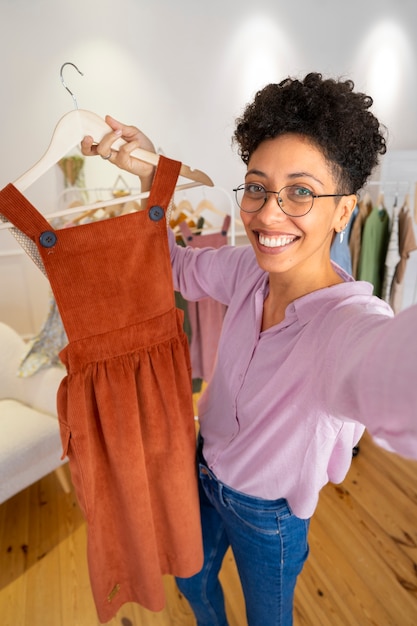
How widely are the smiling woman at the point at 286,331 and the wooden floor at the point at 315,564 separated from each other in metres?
0.68

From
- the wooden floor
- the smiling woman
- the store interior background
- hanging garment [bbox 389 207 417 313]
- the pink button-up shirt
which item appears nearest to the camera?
the pink button-up shirt

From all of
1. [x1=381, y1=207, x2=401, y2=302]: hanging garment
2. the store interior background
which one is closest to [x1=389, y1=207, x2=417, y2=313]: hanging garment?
[x1=381, y1=207, x2=401, y2=302]: hanging garment

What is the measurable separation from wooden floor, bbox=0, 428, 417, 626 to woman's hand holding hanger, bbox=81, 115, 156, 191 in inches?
59.4

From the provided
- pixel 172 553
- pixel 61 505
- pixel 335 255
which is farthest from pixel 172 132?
pixel 172 553

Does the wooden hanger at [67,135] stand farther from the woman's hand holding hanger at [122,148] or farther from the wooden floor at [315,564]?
the wooden floor at [315,564]

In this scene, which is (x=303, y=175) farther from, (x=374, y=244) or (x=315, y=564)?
(x=374, y=244)

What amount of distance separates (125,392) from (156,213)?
0.38 meters

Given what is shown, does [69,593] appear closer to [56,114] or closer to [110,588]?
[110,588]

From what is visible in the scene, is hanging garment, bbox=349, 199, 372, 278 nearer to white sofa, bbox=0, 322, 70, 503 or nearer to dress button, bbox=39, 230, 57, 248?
white sofa, bbox=0, 322, 70, 503

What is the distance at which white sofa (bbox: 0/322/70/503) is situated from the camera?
1602mm

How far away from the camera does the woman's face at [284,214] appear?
27.1 inches

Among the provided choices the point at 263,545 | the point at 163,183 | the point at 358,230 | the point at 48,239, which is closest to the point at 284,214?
the point at 163,183

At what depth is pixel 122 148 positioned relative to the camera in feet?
2.63

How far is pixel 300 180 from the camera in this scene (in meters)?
0.69
